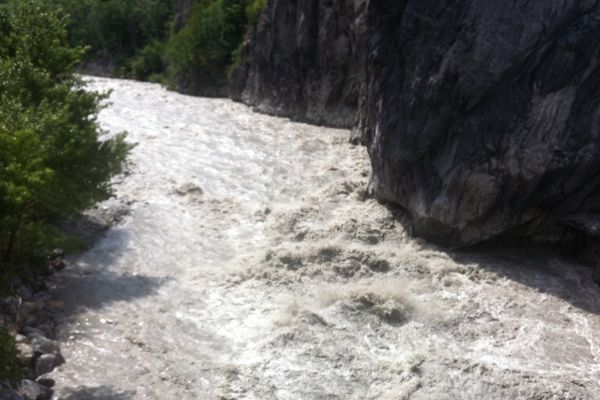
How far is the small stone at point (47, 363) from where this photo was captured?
11.3 meters

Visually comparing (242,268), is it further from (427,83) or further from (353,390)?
(427,83)

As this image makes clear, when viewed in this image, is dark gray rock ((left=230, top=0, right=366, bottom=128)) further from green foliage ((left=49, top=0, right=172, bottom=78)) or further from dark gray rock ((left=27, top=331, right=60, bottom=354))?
green foliage ((left=49, top=0, right=172, bottom=78))

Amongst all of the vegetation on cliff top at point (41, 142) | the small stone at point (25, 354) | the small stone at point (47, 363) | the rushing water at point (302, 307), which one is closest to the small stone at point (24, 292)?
the vegetation on cliff top at point (41, 142)

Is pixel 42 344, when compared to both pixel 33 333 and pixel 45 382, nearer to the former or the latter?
pixel 33 333

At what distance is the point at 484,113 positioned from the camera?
54.2 ft

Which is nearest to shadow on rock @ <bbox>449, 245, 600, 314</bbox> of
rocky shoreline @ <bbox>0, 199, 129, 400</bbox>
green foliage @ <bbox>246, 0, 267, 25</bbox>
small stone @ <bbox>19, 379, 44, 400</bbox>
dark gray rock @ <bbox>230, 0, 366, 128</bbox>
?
rocky shoreline @ <bbox>0, 199, 129, 400</bbox>

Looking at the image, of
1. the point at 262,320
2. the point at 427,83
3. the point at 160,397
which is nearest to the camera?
the point at 160,397

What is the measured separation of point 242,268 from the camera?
1598 cm

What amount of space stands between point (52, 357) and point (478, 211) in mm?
10280

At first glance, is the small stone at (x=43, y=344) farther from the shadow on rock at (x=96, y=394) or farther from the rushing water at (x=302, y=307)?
the shadow on rock at (x=96, y=394)

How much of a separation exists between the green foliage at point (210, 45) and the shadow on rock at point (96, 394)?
2933 centimetres

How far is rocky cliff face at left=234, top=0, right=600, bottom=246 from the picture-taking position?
51.1ft

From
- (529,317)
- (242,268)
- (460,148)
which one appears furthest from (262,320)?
(460,148)

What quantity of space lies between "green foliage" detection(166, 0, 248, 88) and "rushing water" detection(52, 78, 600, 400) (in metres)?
18.5
